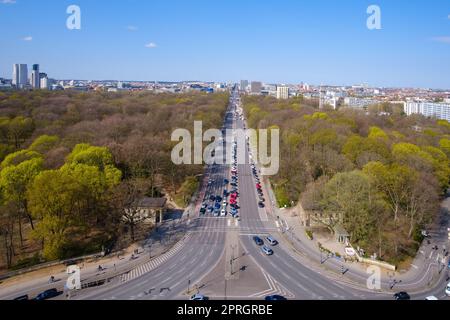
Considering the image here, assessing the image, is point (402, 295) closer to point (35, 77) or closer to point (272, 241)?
point (272, 241)

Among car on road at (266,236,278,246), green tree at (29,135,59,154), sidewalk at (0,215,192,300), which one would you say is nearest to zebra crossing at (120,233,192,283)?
sidewalk at (0,215,192,300)

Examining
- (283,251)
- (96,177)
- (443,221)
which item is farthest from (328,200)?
(96,177)

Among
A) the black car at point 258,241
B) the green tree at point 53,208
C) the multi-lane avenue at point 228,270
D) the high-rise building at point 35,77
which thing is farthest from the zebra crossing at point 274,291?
the high-rise building at point 35,77

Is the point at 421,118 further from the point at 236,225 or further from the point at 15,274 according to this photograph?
the point at 15,274

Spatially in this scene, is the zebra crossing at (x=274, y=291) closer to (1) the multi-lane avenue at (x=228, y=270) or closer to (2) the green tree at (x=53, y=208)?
(1) the multi-lane avenue at (x=228, y=270)

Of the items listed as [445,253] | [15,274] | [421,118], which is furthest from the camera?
[421,118]

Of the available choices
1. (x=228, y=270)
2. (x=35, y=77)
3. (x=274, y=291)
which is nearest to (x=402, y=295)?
(x=274, y=291)
